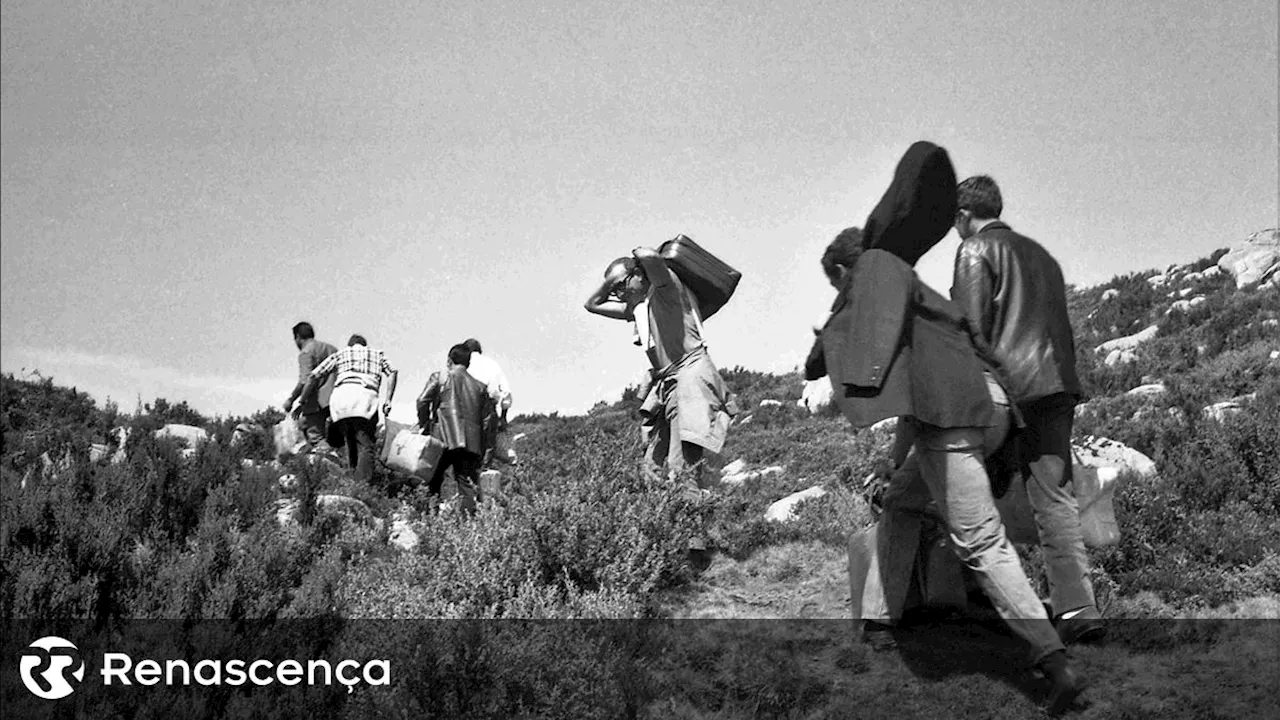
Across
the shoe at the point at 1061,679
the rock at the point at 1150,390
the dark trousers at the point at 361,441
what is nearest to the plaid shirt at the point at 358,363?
the dark trousers at the point at 361,441

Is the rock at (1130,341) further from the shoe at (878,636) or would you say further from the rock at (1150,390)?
the shoe at (878,636)

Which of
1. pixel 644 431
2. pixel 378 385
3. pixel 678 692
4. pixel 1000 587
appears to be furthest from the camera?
pixel 378 385

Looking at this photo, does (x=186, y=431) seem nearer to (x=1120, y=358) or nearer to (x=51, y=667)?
(x=51, y=667)

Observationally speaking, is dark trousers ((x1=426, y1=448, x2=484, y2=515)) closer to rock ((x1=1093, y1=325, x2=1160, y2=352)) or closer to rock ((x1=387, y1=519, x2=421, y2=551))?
rock ((x1=387, y1=519, x2=421, y2=551))

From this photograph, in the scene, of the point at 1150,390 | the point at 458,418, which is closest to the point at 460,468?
the point at 458,418

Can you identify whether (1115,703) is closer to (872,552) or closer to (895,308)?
(872,552)

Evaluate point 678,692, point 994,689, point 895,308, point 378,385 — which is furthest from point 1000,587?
point 378,385

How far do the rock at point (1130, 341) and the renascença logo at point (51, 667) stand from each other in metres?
16.1

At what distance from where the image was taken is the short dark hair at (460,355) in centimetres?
1141

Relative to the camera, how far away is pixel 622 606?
6.12m

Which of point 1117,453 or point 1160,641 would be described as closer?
point 1160,641

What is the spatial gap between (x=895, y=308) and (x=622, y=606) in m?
2.31

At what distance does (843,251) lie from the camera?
5.72 meters

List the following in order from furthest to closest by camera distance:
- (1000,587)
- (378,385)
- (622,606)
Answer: (378,385) → (622,606) → (1000,587)
